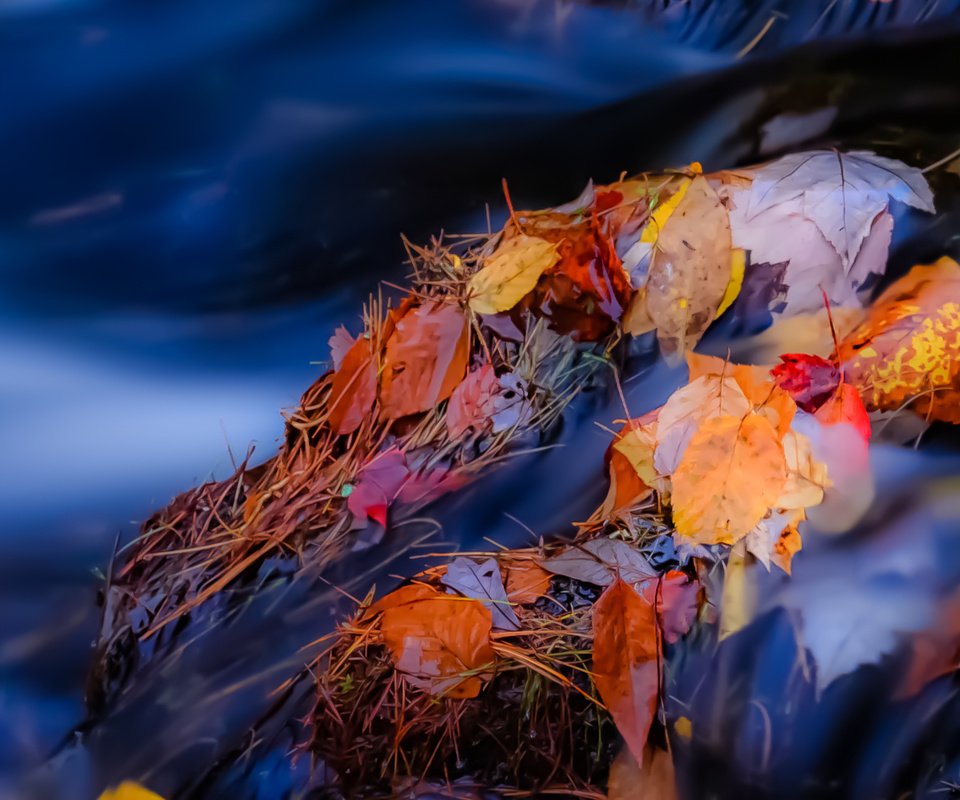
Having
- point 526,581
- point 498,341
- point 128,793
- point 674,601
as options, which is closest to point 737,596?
point 674,601

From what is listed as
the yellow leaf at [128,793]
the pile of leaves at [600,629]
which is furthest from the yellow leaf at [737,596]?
the yellow leaf at [128,793]

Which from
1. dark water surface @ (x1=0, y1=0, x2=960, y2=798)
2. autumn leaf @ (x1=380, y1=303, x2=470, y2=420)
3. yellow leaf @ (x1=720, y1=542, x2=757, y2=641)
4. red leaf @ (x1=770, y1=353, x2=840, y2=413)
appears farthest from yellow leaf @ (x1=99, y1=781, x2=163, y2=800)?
red leaf @ (x1=770, y1=353, x2=840, y2=413)

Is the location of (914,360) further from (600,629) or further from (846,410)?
(600,629)

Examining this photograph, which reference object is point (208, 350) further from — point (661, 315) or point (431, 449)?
point (661, 315)

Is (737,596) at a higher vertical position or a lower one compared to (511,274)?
lower

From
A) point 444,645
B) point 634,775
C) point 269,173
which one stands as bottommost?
point 634,775

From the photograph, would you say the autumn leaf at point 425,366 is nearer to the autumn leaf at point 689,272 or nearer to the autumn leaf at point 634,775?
the autumn leaf at point 689,272
